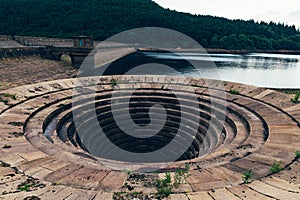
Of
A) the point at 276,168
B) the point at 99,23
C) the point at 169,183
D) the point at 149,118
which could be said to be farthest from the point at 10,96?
the point at 99,23

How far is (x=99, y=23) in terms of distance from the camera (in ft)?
363

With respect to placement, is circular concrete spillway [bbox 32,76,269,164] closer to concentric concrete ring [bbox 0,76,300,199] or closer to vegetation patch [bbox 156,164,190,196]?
concentric concrete ring [bbox 0,76,300,199]

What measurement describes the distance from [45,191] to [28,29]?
3895 inches

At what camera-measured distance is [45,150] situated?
923 centimetres

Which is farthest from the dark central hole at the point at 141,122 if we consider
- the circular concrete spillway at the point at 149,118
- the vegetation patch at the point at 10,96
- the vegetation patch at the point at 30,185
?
the vegetation patch at the point at 30,185

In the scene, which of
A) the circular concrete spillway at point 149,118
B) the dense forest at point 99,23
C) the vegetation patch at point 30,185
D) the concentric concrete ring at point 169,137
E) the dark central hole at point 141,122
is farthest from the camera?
the dense forest at point 99,23

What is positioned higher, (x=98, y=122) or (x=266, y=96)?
(x=266, y=96)

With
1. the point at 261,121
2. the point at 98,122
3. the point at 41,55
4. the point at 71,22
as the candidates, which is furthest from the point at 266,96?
the point at 71,22

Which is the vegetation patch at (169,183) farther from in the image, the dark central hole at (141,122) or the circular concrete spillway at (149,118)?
the dark central hole at (141,122)

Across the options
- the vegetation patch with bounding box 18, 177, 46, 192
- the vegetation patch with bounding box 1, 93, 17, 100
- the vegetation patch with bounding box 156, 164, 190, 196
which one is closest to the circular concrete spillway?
the vegetation patch with bounding box 1, 93, 17, 100

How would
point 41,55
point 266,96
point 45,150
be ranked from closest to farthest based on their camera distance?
point 45,150
point 266,96
point 41,55

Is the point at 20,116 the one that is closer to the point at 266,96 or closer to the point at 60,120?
the point at 60,120

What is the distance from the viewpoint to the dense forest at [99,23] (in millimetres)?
91500

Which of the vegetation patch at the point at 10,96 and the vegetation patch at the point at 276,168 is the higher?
the vegetation patch at the point at 10,96
